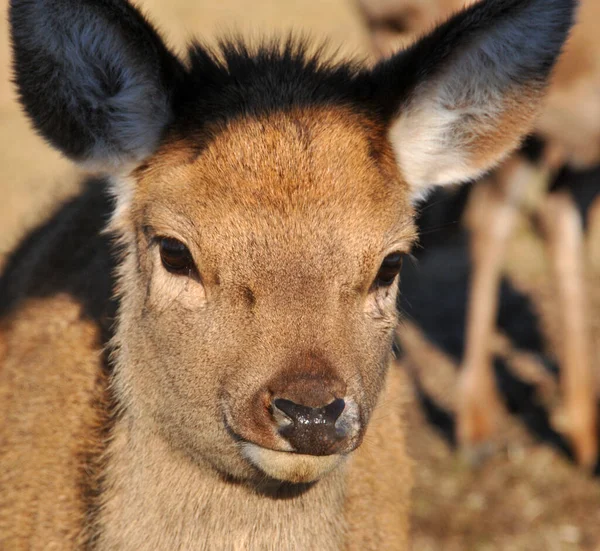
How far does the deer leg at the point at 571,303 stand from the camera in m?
7.17

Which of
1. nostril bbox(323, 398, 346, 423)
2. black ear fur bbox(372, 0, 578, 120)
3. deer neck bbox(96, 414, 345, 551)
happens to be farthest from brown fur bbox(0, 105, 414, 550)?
black ear fur bbox(372, 0, 578, 120)

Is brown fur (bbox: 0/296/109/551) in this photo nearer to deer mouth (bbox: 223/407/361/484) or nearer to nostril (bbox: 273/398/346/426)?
deer mouth (bbox: 223/407/361/484)

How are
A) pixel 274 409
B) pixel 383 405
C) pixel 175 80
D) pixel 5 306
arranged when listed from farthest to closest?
pixel 5 306 → pixel 383 405 → pixel 175 80 → pixel 274 409

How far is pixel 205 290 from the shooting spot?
132 inches

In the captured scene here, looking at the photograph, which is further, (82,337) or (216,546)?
(82,337)

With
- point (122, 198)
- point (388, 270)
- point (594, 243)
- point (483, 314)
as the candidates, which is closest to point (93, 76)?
point (122, 198)

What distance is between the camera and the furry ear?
336 centimetres

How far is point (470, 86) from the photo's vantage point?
392 cm

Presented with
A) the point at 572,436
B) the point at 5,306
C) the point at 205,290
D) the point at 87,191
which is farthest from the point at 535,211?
the point at 205,290

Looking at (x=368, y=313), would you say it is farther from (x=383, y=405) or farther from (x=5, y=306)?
(x=5, y=306)

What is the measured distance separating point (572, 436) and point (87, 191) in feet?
12.3

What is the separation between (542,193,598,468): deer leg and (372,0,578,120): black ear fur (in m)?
3.45

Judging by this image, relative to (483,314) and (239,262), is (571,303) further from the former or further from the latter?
(239,262)

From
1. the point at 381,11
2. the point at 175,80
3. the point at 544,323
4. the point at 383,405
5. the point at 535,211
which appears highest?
the point at 175,80
